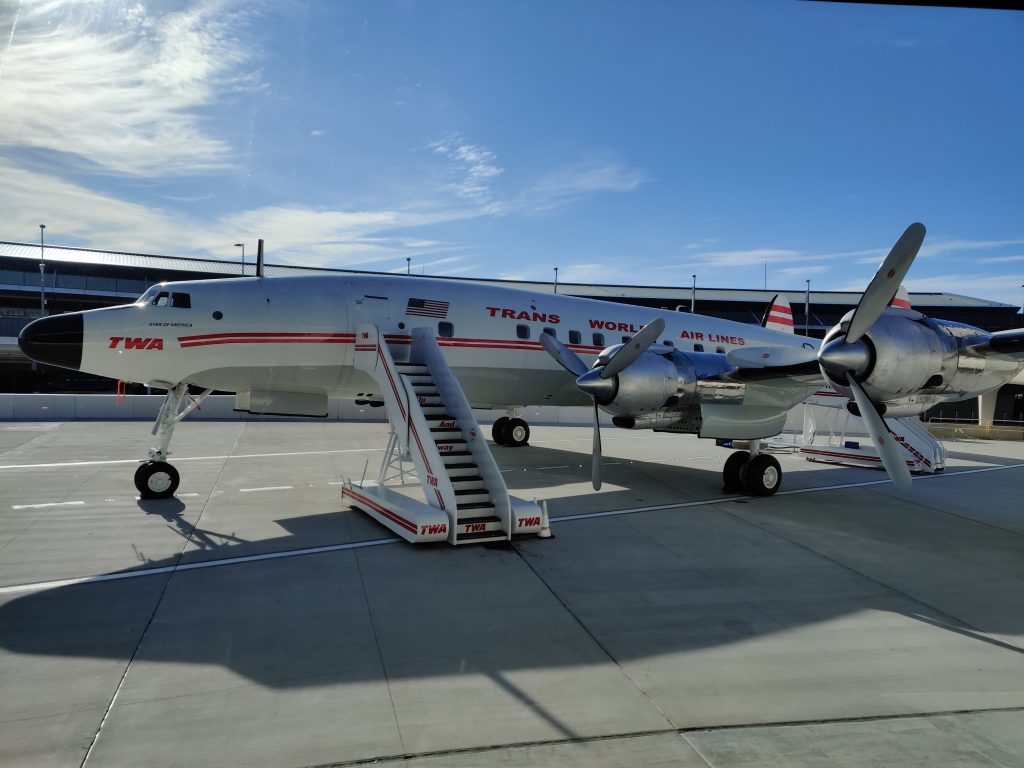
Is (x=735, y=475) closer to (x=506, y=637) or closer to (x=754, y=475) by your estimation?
(x=754, y=475)

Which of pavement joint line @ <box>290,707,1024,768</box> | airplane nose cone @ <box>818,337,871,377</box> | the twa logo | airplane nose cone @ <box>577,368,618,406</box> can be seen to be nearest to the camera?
pavement joint line @ <box>290,707,1024,768</box>

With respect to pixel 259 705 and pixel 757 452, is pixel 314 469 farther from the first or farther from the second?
pixel 259 705

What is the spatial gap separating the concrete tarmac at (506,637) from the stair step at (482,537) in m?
0.21

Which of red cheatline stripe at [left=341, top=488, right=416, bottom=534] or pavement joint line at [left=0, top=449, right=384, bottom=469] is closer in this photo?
red cheatline stripe at [left=341, top=488, right=416, bottom=534]

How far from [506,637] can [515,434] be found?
51.6 ft

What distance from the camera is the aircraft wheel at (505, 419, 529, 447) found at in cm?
2222

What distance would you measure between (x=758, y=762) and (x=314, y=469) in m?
13.7

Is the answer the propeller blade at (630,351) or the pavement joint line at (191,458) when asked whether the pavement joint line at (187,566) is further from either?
the pavement joint line at (191,458)

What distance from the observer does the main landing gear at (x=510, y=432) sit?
22234mm

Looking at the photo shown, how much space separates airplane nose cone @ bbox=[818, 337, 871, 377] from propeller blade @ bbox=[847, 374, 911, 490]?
15 centimetres

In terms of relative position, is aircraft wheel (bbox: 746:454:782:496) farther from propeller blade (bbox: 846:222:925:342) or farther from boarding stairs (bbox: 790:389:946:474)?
propeller blade (bbox: 846:222:925:342)

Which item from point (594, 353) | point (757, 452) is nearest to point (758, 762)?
point (757, 452)

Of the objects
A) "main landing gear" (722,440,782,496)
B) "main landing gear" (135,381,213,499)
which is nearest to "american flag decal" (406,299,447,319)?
"main landing gear" (135,381,213,499)

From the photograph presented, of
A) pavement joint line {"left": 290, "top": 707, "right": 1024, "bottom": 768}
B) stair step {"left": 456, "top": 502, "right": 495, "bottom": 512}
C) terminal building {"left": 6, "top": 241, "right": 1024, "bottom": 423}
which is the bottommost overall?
pavement joint line {"left": 290, "top": 707, "right": 1024, "bottom": 768}
